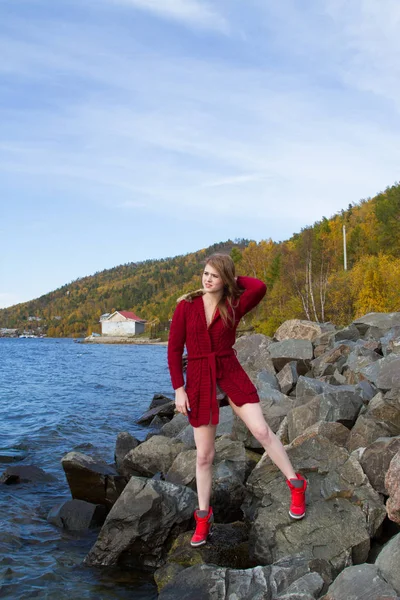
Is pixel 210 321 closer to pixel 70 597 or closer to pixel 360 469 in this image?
pixel 360 469

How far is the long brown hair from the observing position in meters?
4.53

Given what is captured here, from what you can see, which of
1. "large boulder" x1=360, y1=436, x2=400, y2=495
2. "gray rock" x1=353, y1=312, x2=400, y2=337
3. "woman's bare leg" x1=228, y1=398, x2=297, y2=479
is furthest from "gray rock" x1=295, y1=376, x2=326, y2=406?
"gray rock" x1=353, y1=312, x2=400, y2=337

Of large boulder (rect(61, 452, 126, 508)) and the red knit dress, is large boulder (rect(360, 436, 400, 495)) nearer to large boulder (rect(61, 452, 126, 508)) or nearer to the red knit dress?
the red knit dress

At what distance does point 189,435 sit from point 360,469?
12.7 feet

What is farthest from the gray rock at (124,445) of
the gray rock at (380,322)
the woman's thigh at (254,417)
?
the gray rock at (380,322)

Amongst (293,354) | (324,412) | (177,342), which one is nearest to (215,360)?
(177,342)

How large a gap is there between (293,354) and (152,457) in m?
6.43

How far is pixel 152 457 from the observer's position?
26.9ft

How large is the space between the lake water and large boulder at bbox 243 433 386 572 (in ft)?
4.25

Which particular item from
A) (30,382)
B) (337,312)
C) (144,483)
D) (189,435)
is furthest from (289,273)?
(144,483)

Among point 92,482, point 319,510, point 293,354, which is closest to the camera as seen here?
point 319,510

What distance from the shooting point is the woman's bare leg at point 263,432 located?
4.54 meters

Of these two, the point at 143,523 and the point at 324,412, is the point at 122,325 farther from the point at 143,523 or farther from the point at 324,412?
the point at 143,523

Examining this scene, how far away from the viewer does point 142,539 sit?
217 inches
